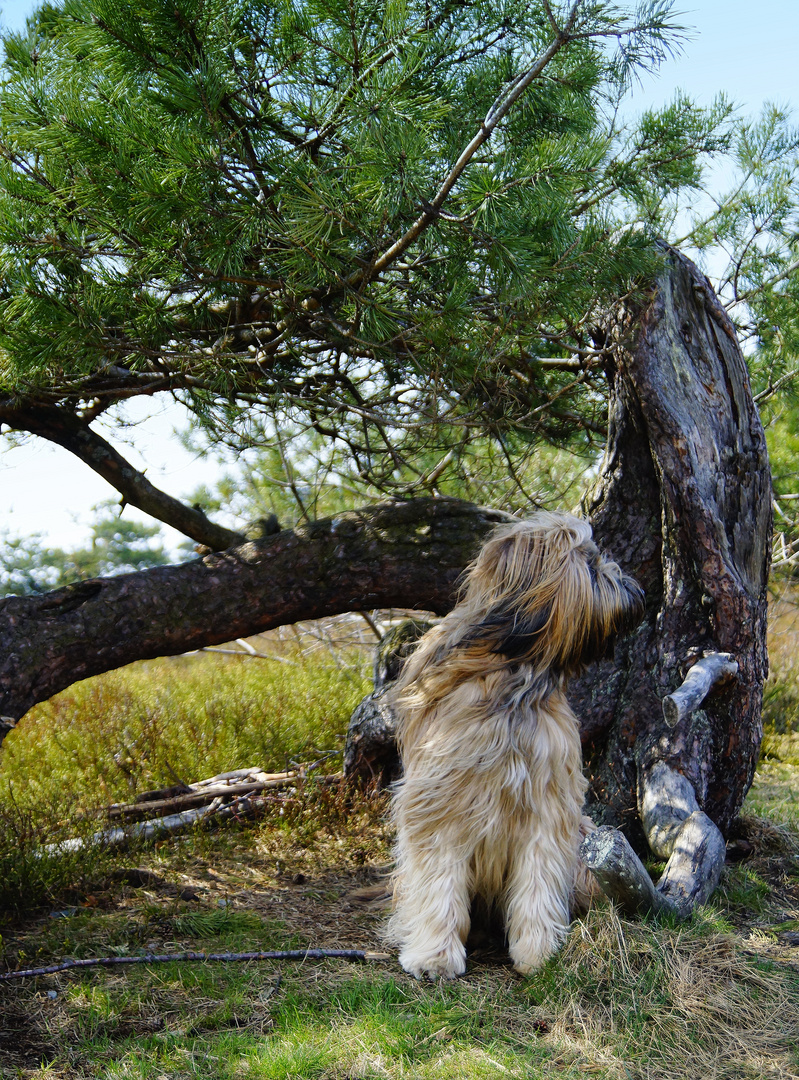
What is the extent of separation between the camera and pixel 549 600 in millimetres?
3125

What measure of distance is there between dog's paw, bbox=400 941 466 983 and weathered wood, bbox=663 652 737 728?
1.17m

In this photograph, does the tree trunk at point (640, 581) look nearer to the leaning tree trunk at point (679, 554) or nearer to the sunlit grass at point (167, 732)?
the leaning tree trunk at point (679, 554)

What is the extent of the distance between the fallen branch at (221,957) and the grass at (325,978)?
0.12ft

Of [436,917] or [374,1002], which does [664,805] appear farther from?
[374,1002]

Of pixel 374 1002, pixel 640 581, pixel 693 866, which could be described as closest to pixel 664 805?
pixel 693 866

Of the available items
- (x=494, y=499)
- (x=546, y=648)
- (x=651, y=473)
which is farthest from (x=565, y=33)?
(x=494, y=499)

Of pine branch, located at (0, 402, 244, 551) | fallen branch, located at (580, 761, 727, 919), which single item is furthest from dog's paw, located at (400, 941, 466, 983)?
pine branch, located at (0, 402, 244, 551)

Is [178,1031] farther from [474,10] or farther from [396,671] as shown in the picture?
[474,10]

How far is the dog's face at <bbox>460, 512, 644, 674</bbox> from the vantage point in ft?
10.3

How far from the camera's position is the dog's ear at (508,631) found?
3.13 metres

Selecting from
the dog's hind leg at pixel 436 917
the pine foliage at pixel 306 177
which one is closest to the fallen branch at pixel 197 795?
the dog's hind leg at pixel 436 917

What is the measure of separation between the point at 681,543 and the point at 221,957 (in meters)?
2.90

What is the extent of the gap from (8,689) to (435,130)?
2928 mm

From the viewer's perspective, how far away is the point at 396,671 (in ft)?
Answer: 16.5
